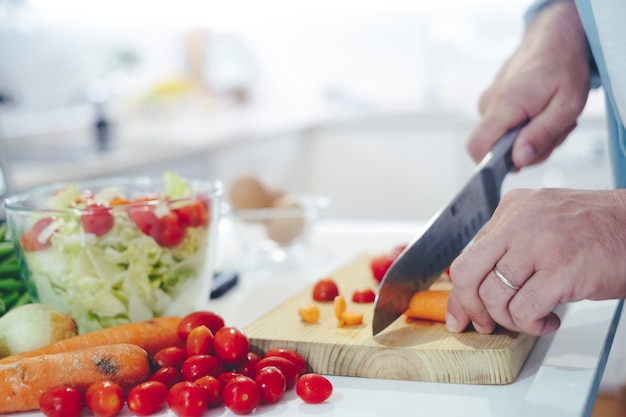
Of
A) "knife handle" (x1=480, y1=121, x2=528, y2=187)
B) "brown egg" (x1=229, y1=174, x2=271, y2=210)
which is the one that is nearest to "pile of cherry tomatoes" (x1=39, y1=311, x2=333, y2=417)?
"knife handle" (x1=480, y1=121, x2=528, y2=187)

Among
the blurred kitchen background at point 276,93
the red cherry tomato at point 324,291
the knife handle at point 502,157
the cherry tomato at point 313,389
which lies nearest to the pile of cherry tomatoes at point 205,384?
the cherry tomato at point 313,389

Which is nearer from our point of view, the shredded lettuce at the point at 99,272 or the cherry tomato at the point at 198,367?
the cherry tomato at the point at 198,367

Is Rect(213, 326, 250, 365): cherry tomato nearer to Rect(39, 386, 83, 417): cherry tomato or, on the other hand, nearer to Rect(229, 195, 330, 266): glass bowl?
Rect(39, 386, 83, 417): cherry tomato

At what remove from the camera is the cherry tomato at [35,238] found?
99cm

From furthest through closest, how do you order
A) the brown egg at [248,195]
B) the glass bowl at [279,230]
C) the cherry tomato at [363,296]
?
1. the brown egg at [248,195]
2. the glass bowl at [279,230]
3. the cherry tomato at [363,296]

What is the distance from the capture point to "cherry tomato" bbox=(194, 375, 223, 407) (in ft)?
2.61

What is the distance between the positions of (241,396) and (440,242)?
1.25 ft

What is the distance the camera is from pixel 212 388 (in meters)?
0.80

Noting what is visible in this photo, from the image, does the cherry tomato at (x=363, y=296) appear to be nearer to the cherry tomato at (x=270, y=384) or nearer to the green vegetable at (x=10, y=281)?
the cherry tomato at (x=270, y=384)

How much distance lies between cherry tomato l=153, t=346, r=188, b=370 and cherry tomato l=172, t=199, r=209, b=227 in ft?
0.71

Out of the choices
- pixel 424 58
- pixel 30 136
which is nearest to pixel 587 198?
pixel 30 136

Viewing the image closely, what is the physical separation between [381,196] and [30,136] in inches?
72.7

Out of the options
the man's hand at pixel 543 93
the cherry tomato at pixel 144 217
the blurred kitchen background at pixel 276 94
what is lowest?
the blurred kitchen background at pixel 276 94

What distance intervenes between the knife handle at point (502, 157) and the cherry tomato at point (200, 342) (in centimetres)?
48
